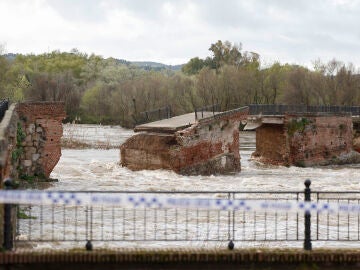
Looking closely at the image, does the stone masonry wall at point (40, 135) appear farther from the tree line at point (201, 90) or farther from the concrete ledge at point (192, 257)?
the tree line at point (201, 90)

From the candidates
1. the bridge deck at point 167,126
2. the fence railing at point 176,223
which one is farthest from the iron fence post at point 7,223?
the bridge deck at point 167,126

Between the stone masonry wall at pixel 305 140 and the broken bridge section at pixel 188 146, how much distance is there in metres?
4.34

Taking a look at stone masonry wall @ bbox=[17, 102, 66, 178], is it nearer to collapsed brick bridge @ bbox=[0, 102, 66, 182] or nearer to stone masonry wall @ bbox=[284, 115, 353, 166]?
collapsed brick bridge @ bbox=[0, 102, 66, 182]

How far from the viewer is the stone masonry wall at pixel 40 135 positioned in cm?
2111

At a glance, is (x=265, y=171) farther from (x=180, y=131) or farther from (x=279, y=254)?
(x=279, y=254)

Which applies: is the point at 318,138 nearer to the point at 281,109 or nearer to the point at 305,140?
the point at 305,140

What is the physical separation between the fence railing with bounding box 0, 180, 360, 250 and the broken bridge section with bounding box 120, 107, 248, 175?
8.34 m

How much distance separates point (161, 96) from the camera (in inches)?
2810

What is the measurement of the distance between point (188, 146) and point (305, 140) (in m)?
8.68

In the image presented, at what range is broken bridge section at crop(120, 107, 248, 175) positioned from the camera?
24609mm

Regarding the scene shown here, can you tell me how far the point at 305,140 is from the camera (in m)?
31.2

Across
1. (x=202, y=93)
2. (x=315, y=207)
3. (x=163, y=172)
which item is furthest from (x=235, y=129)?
(x=202, y=93)

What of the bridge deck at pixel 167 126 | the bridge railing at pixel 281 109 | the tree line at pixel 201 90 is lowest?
the bridge deck at pixel 167 126

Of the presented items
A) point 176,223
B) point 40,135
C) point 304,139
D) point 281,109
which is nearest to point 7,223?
point 176,223
